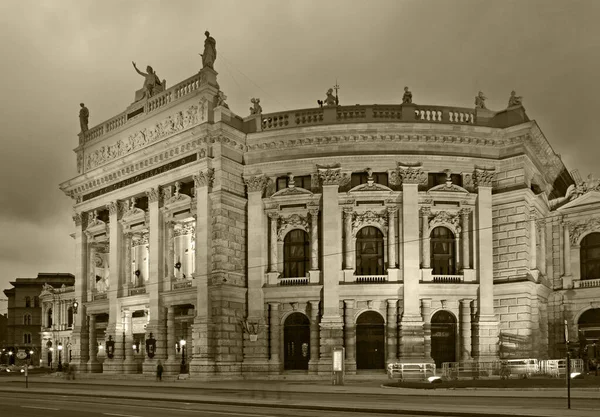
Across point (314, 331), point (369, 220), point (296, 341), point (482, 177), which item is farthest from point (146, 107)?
point (482, 177)

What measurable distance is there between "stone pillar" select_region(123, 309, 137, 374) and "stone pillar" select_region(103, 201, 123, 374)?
1.49 feet

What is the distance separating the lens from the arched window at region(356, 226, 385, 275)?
5350cm

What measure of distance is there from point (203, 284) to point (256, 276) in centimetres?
399

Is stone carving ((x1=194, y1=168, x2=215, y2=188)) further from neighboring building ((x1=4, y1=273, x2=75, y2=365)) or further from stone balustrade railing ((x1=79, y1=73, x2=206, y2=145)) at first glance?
neighboring building ((x1=4, y1=273, x2=75, y2=365))

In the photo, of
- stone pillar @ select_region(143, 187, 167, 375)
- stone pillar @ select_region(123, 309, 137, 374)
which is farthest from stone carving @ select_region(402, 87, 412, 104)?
stone pillar @ select_region(123, 309, 137, 374)

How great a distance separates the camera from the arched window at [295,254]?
54656 mm

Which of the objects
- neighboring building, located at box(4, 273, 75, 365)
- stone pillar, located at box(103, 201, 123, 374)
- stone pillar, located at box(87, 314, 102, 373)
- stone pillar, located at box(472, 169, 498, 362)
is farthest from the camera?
neighboring building, located at box(4, 273, 75, 365)

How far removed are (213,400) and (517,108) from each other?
109 feet

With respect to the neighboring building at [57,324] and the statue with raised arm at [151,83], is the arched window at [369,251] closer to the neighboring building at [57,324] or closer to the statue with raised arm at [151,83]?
the statue with raised arm at [151,83]

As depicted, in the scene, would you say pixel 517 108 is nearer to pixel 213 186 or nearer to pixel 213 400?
pixel 213 186

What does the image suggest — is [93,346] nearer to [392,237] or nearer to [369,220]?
[369,220]

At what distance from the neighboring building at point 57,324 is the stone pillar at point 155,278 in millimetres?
54669

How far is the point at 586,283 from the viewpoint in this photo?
55.2 metres

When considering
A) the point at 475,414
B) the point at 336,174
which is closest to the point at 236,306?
the point at 336,174
